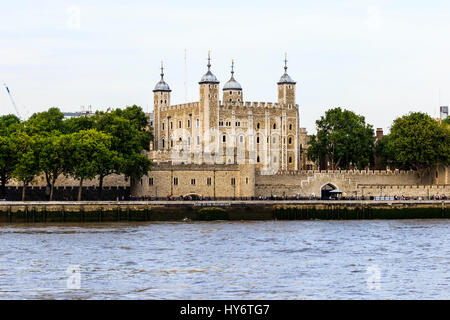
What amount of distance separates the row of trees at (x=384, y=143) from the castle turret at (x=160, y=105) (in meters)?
16.3

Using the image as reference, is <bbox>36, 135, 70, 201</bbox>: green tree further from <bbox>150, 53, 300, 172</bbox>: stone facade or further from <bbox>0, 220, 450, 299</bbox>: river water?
<bbox>150, 53, 300, 172</bbox>: stone facade

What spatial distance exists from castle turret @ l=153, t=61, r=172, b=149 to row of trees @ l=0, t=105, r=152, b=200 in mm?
21554

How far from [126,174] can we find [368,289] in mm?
47604

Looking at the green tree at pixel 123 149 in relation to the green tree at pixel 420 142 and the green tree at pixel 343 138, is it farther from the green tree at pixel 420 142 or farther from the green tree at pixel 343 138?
the green tree at pixel 420 142

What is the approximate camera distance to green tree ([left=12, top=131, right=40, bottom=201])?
2963 inches

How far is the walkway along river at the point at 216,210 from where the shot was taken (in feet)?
239

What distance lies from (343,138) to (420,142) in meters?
9.05

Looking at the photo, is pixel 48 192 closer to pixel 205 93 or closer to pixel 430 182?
pixel 205 93

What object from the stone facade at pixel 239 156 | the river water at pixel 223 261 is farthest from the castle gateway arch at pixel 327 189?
the river water at pixel 223 261

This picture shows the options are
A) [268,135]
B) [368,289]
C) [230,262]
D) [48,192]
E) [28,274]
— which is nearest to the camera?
[368,289]

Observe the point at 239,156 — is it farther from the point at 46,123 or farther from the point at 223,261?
the point at 223,261
